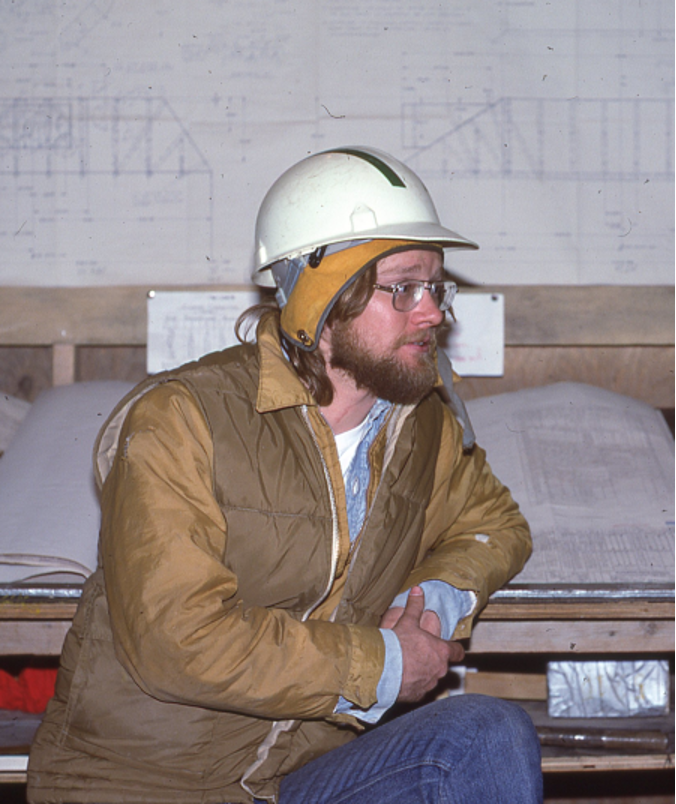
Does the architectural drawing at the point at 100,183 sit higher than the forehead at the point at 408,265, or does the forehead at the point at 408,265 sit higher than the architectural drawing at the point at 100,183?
the architectural drawing at the point at 100,183

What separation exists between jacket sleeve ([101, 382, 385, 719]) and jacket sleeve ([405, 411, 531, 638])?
0.29m

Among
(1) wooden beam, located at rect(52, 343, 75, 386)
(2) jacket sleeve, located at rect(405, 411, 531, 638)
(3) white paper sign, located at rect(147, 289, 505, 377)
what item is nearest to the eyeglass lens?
(2) jacket sleeve, located at rect(405, 411, 531, 638)

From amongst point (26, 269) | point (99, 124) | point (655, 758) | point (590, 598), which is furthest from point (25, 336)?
point (655, 758)

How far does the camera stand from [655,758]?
59.0 inches

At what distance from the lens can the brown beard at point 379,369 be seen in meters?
1.28

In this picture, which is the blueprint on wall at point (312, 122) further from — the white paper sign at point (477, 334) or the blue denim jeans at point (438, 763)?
the blue denim jeans at point (438, 763)

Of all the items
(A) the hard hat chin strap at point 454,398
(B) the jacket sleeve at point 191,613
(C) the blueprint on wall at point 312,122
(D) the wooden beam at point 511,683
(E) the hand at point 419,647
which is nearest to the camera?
(B) the jacket sleeve at point 191,613

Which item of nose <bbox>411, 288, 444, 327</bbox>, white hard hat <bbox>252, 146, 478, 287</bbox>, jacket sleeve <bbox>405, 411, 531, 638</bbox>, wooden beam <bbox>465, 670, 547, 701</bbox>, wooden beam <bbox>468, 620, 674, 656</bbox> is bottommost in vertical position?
wooden beam <bbox>465, 670, 547, 701</bbox>

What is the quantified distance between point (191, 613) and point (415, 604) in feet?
1.16

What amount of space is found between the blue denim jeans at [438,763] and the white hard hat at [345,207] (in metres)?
0.65

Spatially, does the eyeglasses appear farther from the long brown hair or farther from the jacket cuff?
the jacket cuff

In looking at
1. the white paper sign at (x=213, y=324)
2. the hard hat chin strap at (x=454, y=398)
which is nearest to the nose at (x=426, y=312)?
the hard hat chin strap at (x=454, y=398)

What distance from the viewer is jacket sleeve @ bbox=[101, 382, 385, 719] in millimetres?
1061

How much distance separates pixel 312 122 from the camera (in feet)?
6.28
